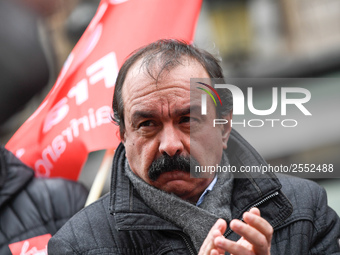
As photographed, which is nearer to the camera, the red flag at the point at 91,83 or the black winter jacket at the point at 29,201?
the black winter jacket at the point at 29,201

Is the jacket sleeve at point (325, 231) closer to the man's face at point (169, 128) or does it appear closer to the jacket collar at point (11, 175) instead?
the man's face at point (169, 128)

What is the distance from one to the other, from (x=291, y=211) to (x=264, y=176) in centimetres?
15

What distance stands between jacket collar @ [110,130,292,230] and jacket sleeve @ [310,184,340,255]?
15cm

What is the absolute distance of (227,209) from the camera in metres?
1.73

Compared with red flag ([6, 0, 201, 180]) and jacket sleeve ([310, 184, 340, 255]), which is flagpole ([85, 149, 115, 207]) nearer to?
red flag ([6, 0, 201, 180])

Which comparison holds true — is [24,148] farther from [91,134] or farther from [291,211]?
[291,211]

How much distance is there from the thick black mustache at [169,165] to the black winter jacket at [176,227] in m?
0.14

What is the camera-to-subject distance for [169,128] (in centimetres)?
164

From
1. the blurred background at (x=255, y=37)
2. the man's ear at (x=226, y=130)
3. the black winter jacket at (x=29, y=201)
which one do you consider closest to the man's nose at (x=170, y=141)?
the man's ear at (x=226, y=130)

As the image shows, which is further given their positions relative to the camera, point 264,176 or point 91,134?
point 91,134

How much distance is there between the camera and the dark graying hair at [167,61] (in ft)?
5.74

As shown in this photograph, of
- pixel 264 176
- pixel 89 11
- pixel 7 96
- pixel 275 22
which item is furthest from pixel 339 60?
pixel 264 176

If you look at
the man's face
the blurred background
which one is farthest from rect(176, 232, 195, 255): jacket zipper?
the blurred background

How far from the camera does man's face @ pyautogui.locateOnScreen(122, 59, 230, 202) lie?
5.41 feet
